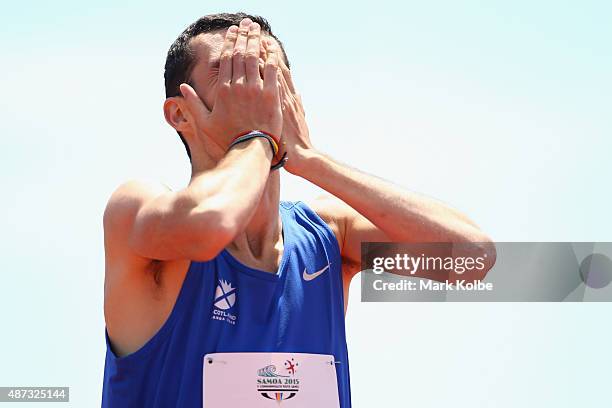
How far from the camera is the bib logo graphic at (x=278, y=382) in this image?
5.36m

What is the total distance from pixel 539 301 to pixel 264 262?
3025mm

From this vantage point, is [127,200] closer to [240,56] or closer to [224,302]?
[224,302]

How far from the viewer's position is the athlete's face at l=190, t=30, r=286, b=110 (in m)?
5.89

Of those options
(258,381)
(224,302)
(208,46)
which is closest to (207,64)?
(208,46)

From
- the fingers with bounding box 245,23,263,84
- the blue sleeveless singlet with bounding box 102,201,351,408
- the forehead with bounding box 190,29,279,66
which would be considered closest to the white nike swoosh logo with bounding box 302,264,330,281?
the blue sleeveless singlet with bounding box 102,201,351,408

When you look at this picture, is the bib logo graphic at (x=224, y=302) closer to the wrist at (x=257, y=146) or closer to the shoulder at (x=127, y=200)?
the shoulder at (x=127, y=200)

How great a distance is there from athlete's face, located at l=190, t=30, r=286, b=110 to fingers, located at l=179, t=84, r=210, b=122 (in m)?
0.06

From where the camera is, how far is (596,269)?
8203mm

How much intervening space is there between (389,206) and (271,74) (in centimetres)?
111

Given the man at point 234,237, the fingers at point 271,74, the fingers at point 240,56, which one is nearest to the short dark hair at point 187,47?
the man at point 234,237

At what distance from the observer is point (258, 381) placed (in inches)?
211

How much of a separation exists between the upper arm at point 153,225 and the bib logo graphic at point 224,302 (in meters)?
0.57

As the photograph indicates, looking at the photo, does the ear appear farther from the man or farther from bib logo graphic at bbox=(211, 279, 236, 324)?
bib logo graphic at bbox=(211, 279, 236, 324)

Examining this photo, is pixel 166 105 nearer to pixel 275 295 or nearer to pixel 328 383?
pixel 275 295
